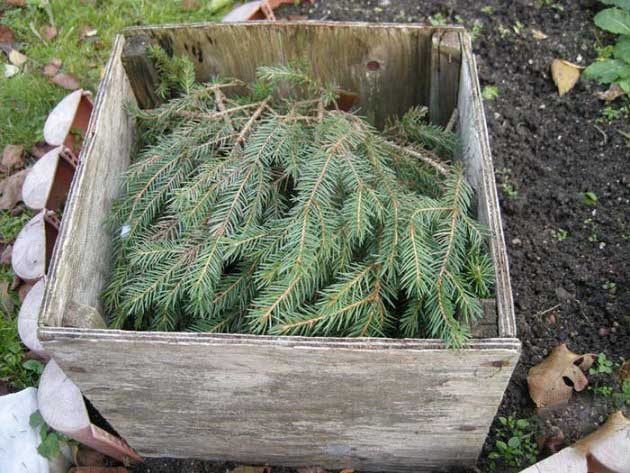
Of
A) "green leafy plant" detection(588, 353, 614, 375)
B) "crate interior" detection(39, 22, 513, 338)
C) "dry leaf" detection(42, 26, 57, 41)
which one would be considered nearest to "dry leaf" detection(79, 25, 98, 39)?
"dry leaf" detection(42, 26, 57, 41)

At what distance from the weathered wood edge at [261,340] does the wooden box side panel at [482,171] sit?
0.07m

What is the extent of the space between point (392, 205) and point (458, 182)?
0.55ft

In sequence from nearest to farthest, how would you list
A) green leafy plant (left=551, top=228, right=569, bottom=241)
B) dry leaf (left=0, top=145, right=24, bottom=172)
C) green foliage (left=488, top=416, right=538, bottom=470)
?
green foliage (left=488, top=416, right=538, bottom=470) < green leafy plant (left=551, top=228, right=569, bottom=241) < dry leaf (left=0, top=145, right=24, bottom=172)

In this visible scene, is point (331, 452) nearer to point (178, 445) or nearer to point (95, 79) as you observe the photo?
point (178, 445)

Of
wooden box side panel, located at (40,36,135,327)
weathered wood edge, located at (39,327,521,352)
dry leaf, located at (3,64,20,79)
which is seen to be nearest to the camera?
weathered wood edge, located at (39,327,521,352)

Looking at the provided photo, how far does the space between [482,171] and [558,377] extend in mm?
683

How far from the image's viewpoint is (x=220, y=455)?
5.79 ft

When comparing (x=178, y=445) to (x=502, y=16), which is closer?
(x=178, y=445)

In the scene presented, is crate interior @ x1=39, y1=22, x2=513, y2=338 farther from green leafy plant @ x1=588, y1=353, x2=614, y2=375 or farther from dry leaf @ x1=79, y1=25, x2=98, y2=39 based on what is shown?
dry leaf @ x1=79, y1=25, x2=98, y2=39

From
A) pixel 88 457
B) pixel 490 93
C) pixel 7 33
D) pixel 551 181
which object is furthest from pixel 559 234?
pixel 7 33

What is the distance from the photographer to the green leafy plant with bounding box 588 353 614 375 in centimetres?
A: 184

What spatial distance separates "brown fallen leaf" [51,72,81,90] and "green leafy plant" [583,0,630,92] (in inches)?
76.5

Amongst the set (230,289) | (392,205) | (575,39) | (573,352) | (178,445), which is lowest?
(573,352)

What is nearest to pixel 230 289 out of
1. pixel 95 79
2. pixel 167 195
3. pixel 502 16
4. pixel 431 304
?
pixel 167 195
